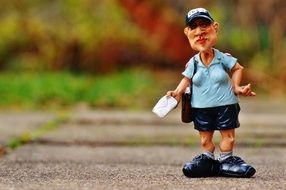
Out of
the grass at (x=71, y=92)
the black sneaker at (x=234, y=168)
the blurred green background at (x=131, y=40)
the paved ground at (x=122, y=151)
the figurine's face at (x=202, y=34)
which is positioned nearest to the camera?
the paved ground at (x=122, y=151)

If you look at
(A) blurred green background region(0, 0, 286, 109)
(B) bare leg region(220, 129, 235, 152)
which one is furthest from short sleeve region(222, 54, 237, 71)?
(A) blurred green background region(0, 0, 286, 109)

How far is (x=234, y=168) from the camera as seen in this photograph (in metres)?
3.51

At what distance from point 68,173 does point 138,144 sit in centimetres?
169

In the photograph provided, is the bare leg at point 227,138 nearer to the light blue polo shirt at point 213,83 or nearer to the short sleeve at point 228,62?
the light blue polo shirt at point 213,83

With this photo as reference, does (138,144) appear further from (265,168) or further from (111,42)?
(111,42)

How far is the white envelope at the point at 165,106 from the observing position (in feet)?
11.6

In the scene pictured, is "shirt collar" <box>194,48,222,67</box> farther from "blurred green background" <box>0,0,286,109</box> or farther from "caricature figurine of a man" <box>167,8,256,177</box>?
"blurred green background" <box>0,0,286,109</box>

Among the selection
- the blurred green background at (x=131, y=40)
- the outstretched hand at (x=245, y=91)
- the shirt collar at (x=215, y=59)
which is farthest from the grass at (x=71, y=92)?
the outstretched hand at (x=245, y=91)

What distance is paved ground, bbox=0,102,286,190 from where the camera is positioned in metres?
3.35

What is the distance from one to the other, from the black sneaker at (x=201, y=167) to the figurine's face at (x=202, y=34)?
0.47 metres

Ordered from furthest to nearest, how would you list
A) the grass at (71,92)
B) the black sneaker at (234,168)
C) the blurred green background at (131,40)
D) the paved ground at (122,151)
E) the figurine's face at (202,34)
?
1. the blurred green background at (131,40)
2. the grass at (71,92)
3. the figurine's face at (202,34)
4. the black sneaker at (234,168)
5. the paved ground at (122,151)

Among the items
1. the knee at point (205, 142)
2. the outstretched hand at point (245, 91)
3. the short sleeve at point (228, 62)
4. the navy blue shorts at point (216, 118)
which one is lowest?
the knee at point (205, 142)

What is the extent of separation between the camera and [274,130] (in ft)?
20.5

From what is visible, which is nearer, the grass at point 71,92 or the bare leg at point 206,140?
the bare leg at point 206,140
